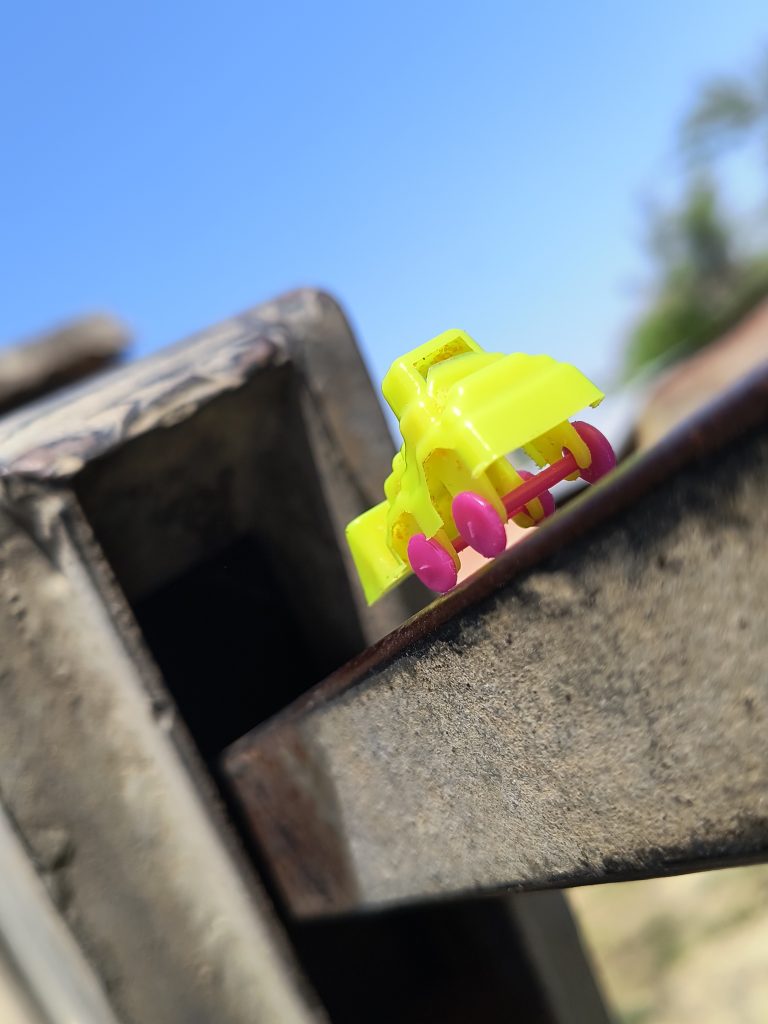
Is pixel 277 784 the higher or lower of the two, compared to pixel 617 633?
lower

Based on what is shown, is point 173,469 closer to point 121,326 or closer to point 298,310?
point 298,310

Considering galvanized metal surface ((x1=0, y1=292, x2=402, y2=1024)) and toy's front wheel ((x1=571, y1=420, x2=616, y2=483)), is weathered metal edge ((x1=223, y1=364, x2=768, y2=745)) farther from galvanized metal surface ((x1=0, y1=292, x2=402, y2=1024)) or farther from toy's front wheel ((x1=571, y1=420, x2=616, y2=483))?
galvanized metal surface ((x1=0, y1=292, x2=402, y2=1024))

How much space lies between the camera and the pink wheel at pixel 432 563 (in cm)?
80

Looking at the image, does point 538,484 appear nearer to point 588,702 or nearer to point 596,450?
point 596,450

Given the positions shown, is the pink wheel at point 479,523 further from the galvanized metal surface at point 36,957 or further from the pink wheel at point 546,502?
the galvanized metal surface at point 36,957

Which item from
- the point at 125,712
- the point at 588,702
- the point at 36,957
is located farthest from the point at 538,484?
the point at 36,957

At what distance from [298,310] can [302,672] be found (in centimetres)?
46

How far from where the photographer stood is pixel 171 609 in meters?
1.23

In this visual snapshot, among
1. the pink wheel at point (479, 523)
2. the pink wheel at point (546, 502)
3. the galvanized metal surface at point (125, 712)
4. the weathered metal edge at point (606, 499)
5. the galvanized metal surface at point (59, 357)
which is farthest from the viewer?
the galvanized metal surface at point (59, 357)

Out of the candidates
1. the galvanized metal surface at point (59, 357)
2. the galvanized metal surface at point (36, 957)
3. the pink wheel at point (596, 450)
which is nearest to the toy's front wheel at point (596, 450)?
the pink wheel at point (596, 450)

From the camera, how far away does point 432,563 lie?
80 cm

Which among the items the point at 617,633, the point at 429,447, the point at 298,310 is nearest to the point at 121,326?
the point at 298,310

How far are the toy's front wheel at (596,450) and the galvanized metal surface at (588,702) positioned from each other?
0.65 ft

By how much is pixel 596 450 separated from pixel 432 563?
164mm
